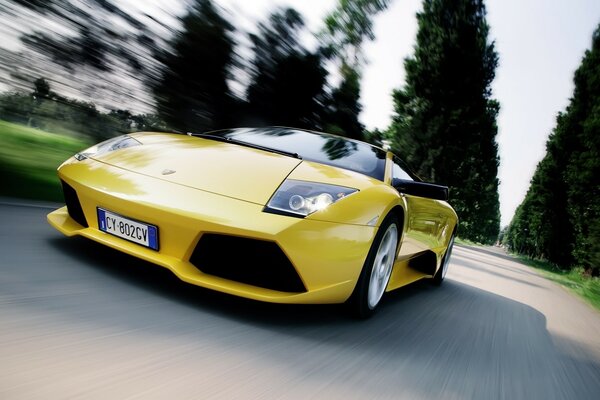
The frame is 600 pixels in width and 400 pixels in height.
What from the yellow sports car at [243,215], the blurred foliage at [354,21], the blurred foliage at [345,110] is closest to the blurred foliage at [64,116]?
the yellow sports car at [243,215]

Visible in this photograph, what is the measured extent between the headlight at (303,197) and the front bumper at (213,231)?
2.4 inches

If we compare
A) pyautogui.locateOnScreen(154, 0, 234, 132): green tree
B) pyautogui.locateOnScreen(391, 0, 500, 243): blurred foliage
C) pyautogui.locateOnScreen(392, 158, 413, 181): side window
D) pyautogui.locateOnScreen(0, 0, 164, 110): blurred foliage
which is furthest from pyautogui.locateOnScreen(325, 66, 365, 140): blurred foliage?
pyautogui.locateOnScreen(391, 0, 500, 243): blurred foliage

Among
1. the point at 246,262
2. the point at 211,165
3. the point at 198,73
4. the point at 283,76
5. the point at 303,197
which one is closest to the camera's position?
the point at 246,262

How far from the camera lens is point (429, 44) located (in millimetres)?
27797

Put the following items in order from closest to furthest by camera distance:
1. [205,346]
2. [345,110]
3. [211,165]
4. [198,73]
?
[205,346] < [211,165] < [198,73] < [345,110]

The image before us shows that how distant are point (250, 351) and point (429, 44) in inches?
1110

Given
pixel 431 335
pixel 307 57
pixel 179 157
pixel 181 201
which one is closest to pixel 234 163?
pixel 179 157

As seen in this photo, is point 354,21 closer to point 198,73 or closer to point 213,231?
point 198,73

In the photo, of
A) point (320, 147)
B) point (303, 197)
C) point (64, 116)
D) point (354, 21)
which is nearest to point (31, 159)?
point (64, 116)

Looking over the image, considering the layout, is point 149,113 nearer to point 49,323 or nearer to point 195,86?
point 195,86

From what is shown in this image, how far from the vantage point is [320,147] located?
3.58 metres

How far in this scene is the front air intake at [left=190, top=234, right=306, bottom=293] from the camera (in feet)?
7.67

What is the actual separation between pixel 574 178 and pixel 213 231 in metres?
24.2

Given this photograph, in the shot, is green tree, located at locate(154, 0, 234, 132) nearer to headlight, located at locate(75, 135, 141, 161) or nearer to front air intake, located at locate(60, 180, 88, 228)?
headlight, located at locate(75, 135, 141, 161)
